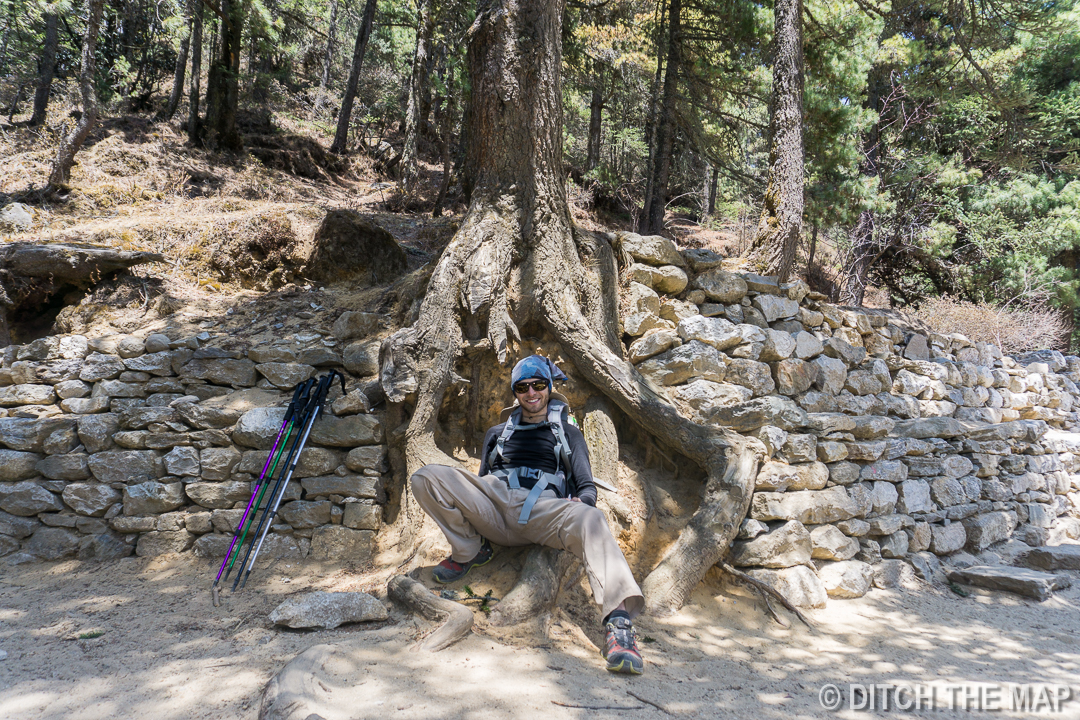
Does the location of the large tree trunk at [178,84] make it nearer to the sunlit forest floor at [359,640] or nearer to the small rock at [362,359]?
the sunlit forest floor at [359,640]

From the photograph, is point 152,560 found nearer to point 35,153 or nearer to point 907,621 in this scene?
point 907,621

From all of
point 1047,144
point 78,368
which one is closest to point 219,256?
point 78,368

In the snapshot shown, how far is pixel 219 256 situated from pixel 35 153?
23.8ft

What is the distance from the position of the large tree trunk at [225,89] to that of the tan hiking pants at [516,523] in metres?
12.2

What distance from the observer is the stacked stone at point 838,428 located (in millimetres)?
4285

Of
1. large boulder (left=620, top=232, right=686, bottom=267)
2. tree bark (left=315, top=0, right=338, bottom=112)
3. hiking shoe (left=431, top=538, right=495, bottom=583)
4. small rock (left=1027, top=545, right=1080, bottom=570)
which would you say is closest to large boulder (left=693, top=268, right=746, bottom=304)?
large boulder (left=620, top=232, right=686, bottom=267)

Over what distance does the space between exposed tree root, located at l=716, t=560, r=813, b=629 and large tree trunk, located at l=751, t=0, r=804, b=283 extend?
3781 millimetres

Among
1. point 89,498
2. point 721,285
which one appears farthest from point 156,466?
point 721,285

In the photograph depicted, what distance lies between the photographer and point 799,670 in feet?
10.1

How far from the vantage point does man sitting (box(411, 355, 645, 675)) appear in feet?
9.30

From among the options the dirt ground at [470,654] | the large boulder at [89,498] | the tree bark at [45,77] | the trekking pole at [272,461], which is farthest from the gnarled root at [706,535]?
the tree bark at [45,77]

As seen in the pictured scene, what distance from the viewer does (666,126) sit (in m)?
9.26

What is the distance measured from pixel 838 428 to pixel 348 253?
16.8 ft

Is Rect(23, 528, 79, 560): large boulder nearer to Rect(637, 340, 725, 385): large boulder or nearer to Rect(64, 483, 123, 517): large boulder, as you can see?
Rect(64, 483, 123, 517): large boulder
